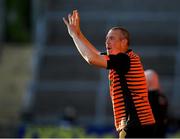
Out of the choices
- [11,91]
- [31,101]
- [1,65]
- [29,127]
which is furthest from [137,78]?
[1,65]

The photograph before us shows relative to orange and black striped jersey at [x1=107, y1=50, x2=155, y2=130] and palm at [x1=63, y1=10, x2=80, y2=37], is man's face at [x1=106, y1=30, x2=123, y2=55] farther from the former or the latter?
palm at [x1=63, y1=10, x2=80, y2=37]

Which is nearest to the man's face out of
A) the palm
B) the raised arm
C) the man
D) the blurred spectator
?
the man

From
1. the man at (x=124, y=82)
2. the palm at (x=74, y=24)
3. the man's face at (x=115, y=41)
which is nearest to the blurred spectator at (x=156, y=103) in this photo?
the man at (x=124, y=82)

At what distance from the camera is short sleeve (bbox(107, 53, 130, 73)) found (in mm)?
6539

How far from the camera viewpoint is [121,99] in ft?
21.7

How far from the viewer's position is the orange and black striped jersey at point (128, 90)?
21.6 feet

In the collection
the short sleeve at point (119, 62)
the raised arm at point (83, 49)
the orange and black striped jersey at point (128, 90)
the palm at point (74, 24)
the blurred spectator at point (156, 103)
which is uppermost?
the palm at point (74, 24)

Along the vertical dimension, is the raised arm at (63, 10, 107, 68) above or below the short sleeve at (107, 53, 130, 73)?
above

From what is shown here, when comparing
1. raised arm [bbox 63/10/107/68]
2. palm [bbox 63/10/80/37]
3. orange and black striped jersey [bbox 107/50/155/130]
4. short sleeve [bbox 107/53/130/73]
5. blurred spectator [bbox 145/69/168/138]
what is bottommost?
blurred spectator [bbox 145/69/168/138]

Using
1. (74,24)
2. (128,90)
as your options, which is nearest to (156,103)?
(128,90)

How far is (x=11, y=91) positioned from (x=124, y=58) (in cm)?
1423

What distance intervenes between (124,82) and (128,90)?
0.08 m

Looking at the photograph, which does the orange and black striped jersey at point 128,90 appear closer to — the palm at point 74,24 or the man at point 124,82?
the man at point 124,82

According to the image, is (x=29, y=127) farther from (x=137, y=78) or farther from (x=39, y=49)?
(x=137, y=78)
